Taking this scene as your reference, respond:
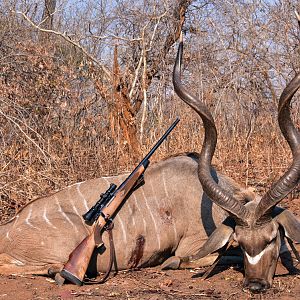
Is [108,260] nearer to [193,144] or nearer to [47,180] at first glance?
[47,180]

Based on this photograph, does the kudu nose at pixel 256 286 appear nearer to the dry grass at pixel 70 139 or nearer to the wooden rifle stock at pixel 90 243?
the wooden rifle stock at pixel 90 243

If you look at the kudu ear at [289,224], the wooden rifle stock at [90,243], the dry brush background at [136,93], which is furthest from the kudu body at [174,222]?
the dry brush background at [136,93]

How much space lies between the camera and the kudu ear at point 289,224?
11.7 ft

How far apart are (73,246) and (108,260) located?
251 millimetres

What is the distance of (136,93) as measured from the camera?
764cm

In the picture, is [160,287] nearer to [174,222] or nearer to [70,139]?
[174,222]

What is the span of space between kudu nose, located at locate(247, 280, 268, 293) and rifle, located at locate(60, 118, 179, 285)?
980 mm

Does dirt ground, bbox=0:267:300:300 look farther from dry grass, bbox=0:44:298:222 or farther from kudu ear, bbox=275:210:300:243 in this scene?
dry grass, bbox=0:44:298:222

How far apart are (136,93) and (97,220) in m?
3.80

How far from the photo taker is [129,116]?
267 inches

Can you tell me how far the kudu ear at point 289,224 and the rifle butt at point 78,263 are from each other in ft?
3.71

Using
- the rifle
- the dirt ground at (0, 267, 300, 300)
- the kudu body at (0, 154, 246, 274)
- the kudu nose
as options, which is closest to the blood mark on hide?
the kudu body at (0, 154, 246, 274)

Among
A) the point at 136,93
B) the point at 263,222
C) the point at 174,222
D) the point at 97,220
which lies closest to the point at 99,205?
the point at 97,220

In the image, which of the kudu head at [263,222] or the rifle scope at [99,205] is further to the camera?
the rifle scope at [99,205]
